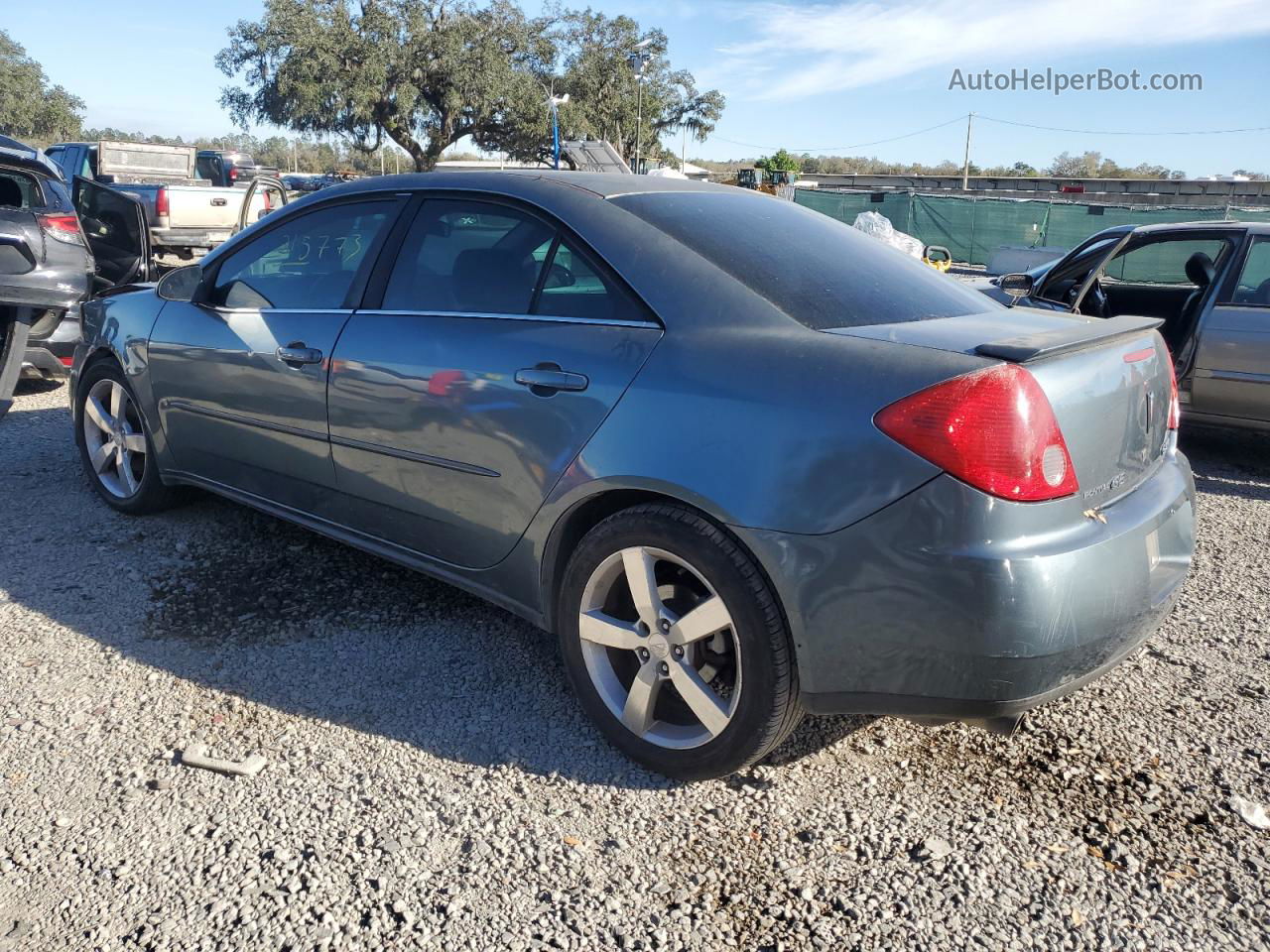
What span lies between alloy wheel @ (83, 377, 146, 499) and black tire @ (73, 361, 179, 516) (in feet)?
0.04

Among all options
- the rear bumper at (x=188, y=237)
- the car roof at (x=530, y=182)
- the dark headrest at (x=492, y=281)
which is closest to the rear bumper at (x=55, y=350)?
the car roof at (x=530, y=182)

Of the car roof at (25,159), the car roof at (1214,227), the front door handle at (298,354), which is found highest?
the car roof at (25,159)

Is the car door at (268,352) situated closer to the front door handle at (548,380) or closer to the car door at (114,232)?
the front door handle at (548,380)

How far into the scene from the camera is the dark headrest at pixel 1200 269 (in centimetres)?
624

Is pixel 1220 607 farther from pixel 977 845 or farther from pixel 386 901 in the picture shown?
pixel 386 901

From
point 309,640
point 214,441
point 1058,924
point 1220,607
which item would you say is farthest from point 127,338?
point 1220,607

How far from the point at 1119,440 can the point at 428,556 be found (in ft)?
6.77

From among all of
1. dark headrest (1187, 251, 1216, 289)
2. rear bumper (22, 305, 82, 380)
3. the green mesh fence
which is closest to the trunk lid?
dark headrest (1187, 251, 1216, 289)

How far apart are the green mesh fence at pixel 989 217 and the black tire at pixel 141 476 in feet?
74.1

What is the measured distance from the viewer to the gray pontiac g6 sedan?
84.0 inches

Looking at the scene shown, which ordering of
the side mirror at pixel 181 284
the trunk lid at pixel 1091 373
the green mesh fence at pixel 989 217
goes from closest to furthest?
the trunk lid at pixel 1091 373 → the side mirror at pixel 181 284 → the green mesh fence at pixel 989 217

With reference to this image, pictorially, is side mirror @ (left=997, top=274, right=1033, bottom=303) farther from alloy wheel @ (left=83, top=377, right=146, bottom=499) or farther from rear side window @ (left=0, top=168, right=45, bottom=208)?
rear side window @ (left=0, top=168, right=45, bottom=208)

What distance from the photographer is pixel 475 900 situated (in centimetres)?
216

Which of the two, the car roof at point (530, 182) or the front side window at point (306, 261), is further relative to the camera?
the front side window at point (306, 261)
